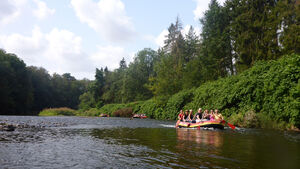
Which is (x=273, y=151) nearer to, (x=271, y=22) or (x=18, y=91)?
(x=271, y=22)

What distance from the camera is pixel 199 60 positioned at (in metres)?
44.2

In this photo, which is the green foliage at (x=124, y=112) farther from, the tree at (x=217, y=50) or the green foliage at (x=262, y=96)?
the green foliage at (x=262, y=96)

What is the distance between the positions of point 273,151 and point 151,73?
6948 centimetres

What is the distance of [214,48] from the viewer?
4081 centimetres

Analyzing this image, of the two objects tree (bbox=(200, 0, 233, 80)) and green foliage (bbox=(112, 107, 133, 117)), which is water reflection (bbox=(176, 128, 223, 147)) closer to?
tree (bbox=(200, 0, 233, 80))

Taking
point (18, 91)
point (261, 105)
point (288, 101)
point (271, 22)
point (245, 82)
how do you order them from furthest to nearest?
point (18, 91)
point (271, 22)
point (245, 82)
point (261, 105)
point (288, 101)

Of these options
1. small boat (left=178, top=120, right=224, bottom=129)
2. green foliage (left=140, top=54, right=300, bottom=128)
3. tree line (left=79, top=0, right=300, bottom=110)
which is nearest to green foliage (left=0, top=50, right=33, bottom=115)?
tree line (left=79, top=0, right=300, bottom=110)

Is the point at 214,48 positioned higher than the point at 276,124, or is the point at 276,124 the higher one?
the point at 214,48

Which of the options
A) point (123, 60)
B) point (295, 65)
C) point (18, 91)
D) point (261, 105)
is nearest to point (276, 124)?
point (261, 105)

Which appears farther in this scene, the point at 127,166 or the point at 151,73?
the point at 151,73

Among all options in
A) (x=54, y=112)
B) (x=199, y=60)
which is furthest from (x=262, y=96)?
(x=54, y=112)

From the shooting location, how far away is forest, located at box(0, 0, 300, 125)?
26675mm

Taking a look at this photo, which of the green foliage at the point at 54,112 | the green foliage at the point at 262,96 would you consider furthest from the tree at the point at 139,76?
the green foliage at the point at 262,96

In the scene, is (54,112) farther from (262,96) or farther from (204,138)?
(204,138)
